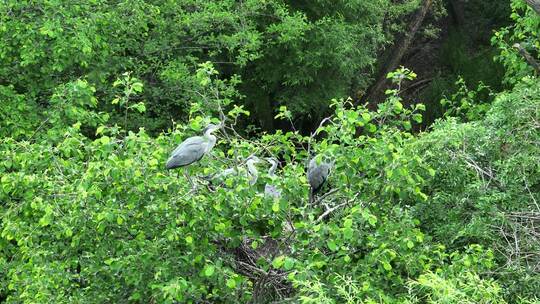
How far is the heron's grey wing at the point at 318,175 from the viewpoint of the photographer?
5480 millimetres

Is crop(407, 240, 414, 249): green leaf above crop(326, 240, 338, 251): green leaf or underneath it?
underneath

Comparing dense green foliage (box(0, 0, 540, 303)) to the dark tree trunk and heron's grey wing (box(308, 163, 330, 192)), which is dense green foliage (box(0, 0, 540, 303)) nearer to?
heron's grey wing (box(308, 163, 330, 192))

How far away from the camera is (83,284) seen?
5.91m

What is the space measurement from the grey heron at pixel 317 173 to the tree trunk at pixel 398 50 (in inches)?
415

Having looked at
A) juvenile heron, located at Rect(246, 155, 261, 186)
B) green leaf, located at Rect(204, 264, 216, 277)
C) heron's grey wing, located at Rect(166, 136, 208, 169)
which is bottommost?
green leaf, located at Rect(204, 264, 216, 277)

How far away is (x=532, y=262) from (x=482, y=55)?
36.1 ft

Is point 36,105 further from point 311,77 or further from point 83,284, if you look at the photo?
point 311,77

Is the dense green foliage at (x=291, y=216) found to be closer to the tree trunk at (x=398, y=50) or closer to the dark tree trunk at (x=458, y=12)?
the tree trunk at (x=398, y=50)

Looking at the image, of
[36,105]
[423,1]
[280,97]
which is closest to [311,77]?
[280,97]

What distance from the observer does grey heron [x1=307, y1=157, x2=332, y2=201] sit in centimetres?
547

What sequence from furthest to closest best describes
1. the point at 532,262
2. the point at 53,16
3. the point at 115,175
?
the point at 53,16
the point at 532,262
the point at 115,175

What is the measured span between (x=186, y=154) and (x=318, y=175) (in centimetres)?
96

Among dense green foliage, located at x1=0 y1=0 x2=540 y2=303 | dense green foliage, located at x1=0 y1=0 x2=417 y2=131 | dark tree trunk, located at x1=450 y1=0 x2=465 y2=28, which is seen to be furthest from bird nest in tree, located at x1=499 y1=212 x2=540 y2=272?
dark tree trunk, located at x1=450 y1=0 x2=465 y2=28

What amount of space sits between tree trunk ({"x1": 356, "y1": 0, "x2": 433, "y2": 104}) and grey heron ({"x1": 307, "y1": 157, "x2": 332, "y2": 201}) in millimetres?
10548
